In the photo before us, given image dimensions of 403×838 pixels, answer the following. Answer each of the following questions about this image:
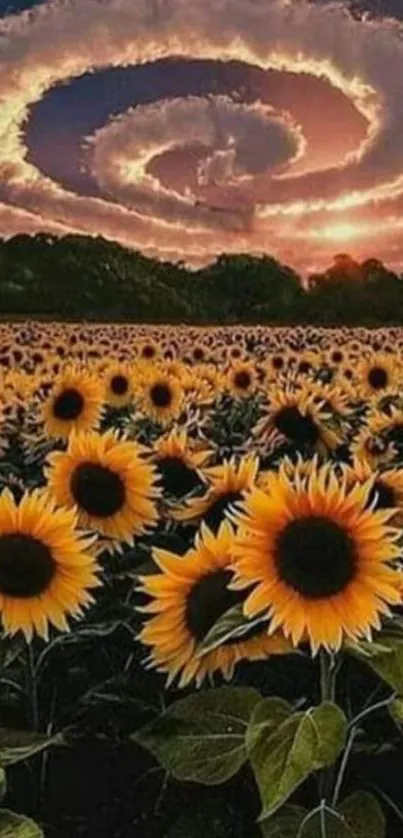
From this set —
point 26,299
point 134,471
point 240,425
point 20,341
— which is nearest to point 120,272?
point 26,299

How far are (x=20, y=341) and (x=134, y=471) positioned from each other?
29.2 ft

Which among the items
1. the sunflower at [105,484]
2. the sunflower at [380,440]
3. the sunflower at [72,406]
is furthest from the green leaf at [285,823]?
the sunflower at [72,406]

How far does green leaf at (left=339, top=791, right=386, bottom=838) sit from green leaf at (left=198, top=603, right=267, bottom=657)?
29cm

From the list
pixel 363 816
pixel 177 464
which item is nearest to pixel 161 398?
pixel 177 464

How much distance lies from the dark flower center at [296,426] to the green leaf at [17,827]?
3.11 m

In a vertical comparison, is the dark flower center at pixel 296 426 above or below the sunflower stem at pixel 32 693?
above

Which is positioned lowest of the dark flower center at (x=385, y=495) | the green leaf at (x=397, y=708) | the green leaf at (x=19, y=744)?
the green leaf at (x=19, y=744)

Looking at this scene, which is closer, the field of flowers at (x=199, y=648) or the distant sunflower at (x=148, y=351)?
the field of flowers at (x=199, y=648)

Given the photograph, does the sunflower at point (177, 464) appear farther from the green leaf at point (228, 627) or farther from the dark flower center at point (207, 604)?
the green leaf at point (228, 627)

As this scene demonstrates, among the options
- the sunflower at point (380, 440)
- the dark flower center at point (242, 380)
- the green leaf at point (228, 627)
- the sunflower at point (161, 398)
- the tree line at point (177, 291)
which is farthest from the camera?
the tree line at point (177, 291)

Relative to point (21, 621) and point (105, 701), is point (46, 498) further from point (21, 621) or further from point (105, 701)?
point (105, 701)

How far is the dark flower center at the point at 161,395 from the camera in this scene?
22.5 ft

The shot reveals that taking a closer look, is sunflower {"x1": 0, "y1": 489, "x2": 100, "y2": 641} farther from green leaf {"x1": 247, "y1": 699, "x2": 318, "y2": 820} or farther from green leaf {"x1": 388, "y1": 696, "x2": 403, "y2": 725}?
green leaf {"x1": 388, "y1": 696, "x2": 403, "y2": 725}

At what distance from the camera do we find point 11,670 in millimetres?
2646
